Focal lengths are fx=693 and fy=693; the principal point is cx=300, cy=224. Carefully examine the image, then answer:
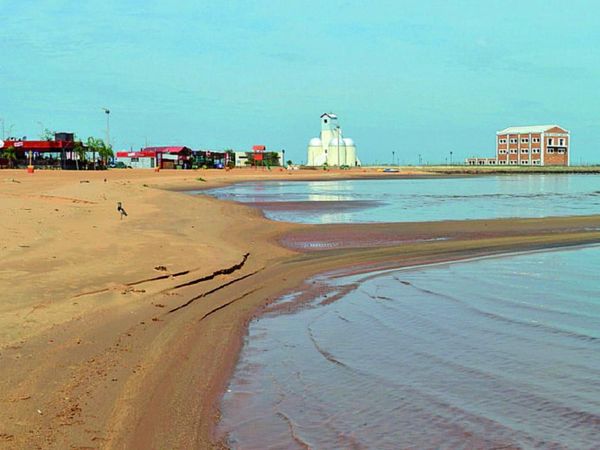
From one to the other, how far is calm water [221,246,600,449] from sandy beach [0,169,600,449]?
1.99 ft

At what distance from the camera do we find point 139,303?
→ 1023 cm

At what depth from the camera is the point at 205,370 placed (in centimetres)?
746

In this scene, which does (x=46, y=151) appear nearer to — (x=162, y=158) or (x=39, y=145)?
(x=39, y=145)

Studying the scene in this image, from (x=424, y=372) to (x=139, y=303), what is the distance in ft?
14.9

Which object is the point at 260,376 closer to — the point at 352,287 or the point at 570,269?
the point at 352,287

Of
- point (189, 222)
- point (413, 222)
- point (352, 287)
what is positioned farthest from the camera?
point (413, 222)

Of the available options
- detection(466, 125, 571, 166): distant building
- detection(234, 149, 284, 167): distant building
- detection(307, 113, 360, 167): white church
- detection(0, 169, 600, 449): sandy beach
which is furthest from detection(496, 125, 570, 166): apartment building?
detection(0, 169, 600, 449): sandy beach

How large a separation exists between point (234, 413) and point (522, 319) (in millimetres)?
5963

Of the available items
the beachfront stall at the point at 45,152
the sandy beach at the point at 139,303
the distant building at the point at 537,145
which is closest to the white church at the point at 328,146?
the distant building at the point at 537,145

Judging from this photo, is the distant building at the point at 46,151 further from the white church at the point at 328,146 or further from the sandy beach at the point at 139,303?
the white church at the point at 328,146

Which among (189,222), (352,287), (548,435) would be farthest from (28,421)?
(189,222)

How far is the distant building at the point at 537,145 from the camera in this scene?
179875mm

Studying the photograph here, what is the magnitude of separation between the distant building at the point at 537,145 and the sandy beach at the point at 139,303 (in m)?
166

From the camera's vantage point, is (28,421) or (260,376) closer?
(28,421)
